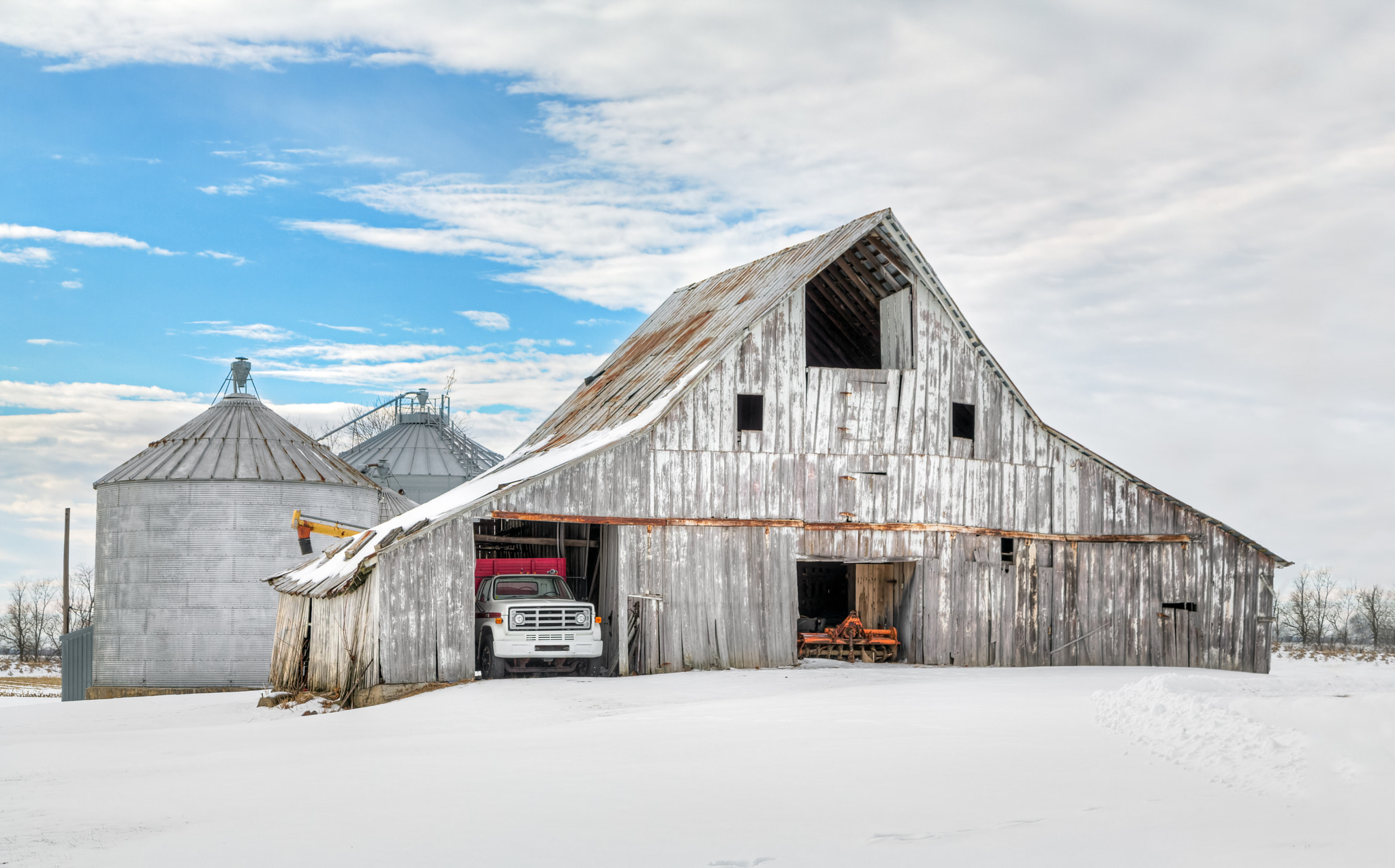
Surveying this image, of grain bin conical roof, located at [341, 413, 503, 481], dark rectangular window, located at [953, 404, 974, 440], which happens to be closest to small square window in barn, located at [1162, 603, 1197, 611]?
dark rectangular window, located at [953, 404, 974, 440]

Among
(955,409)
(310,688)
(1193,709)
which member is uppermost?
(955,409)

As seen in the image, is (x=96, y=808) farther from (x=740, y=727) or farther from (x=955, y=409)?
(x=955, y=409)

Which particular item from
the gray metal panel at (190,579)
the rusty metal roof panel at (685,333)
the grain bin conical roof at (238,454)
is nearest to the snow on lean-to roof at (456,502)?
the rusty metal roof panel at (685,333)

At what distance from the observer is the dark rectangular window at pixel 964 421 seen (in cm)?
2550

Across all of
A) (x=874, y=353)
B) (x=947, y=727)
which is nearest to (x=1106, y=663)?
(x=874, y=353)

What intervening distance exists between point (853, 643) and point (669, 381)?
6498 millimetres

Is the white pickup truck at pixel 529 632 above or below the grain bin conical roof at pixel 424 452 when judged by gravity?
below

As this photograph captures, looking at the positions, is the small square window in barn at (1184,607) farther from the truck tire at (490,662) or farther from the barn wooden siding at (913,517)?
the truck tire at (490,662)

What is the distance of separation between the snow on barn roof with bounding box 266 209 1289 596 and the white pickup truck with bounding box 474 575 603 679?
6.29 ft

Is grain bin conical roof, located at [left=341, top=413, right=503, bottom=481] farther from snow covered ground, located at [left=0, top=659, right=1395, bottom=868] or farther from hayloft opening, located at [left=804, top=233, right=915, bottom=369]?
snow covered ground, located at [left=0, top=659, right=1395, bottom=868]

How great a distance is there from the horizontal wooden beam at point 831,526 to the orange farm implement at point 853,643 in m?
2.22

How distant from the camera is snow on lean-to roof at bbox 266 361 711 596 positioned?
21859 millimetres

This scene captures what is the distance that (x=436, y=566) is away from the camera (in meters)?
21.1

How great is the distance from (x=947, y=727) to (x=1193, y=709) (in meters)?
2.56
